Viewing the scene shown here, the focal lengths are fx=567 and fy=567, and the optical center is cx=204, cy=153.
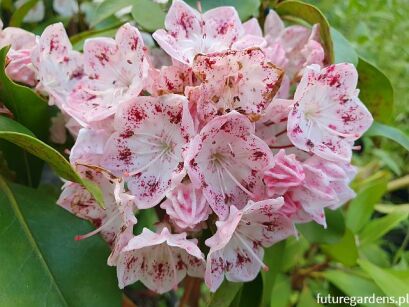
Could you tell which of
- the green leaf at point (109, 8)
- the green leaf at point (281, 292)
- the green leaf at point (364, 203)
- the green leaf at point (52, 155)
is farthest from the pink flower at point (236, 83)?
the green leaf at point (364, 203)

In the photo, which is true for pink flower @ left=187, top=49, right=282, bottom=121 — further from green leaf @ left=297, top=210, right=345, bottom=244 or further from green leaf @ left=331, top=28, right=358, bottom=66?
green leaf @ left=297, top=210, right=345, bottom=244

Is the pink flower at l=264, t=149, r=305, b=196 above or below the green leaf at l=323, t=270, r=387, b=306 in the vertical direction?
above

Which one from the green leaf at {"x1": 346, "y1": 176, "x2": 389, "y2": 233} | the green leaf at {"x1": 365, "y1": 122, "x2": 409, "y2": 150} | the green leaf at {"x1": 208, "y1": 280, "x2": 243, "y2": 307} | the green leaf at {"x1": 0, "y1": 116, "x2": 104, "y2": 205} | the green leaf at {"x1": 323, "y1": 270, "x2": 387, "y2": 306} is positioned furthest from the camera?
the green leaf at {"x1": 346, "y1": 176, "x2": 389, "y2": 233}

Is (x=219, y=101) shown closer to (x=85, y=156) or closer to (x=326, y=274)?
(x=85, y=156)

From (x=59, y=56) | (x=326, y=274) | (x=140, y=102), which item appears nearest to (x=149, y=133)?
(x=140, y=102)

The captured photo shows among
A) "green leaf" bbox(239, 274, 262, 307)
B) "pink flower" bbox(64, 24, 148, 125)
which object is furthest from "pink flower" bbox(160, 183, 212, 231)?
"green leaf" bbox(239, 274, 262, 307)

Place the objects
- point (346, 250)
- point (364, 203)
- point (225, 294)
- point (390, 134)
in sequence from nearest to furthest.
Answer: point (225, 294), point (390, 134), point (346, 250), point (364, 203)

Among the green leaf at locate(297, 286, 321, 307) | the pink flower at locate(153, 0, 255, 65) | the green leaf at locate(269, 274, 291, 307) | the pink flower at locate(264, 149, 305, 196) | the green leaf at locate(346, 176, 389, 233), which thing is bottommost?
the green leaf at locate(297, 286, 321, 307)

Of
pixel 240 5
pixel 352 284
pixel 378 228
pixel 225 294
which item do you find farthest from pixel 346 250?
pixel 240 5

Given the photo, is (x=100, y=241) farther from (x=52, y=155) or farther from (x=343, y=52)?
(x=343, y=52)
